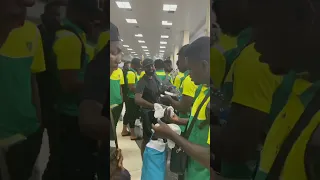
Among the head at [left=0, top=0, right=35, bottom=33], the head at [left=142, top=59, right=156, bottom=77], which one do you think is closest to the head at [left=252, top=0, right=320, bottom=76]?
the head at [left=0, top=0, right=35, bottom=33]

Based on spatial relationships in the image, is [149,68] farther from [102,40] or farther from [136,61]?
[102,40]

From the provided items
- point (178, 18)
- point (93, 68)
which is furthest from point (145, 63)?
point (93, 68)

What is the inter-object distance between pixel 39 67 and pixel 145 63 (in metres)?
2.36

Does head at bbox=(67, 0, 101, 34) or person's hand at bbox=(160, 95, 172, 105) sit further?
person's hand at bbox=(160, 95, 172, 105)

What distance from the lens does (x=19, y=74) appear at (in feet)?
2.50

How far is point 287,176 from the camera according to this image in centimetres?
81

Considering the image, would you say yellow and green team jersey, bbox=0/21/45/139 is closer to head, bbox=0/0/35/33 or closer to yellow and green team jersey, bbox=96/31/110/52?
head, bbox=0/0/35/33

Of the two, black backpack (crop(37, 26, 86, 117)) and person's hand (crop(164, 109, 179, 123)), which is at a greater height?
black backpack (crop(37, 26, 86, 117))

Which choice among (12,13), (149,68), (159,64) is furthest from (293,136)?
(159,64)

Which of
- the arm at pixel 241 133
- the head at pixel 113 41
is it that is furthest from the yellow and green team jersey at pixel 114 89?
the arm at pixel 241 133

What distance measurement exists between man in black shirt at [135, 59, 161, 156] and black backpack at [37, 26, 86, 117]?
5.67 ft

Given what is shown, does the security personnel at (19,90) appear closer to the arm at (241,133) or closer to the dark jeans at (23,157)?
the dark jeans at (23,157)

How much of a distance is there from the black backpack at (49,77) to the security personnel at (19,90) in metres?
0.01

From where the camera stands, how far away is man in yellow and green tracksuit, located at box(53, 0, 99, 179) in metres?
0.77
